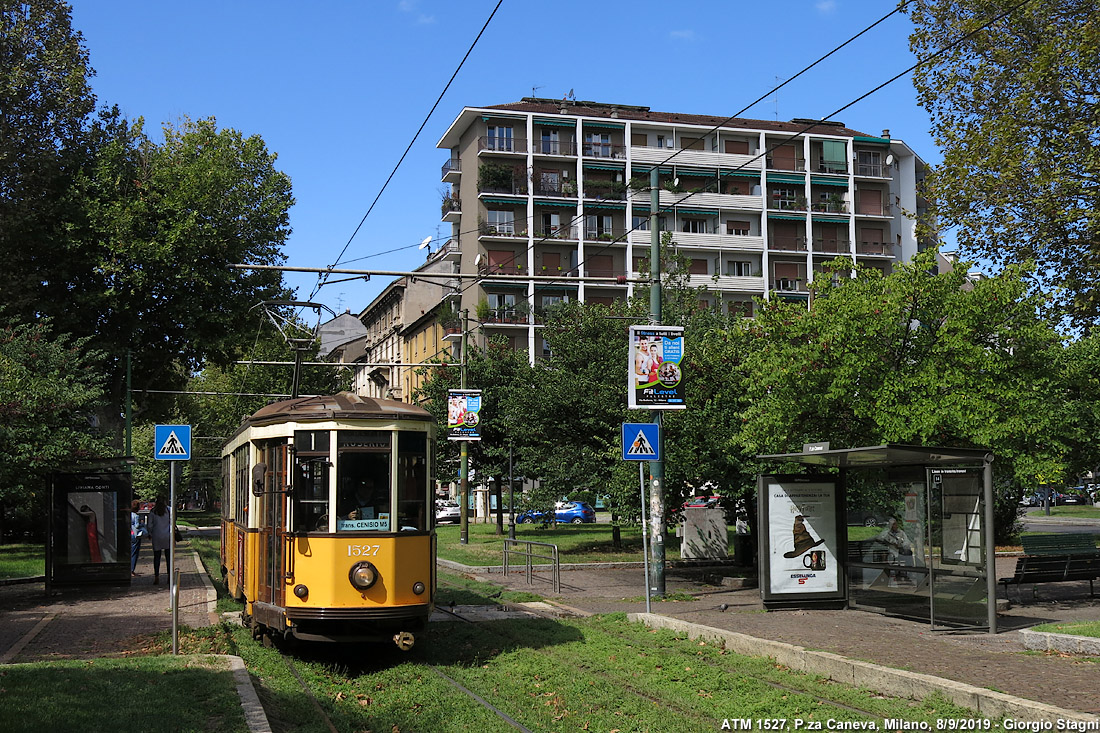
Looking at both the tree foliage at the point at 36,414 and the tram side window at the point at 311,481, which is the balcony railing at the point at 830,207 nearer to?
the tree foliage at the point at 36,414

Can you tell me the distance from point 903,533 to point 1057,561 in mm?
4101

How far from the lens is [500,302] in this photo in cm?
6819

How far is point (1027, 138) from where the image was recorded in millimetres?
20094

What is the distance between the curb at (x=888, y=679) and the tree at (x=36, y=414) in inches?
516

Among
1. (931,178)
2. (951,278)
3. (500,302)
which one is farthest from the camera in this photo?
(500,302)

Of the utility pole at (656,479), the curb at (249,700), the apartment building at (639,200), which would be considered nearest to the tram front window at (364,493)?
the curb at (249,700)

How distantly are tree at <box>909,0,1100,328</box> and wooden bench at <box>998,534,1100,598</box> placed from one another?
14.8 ft

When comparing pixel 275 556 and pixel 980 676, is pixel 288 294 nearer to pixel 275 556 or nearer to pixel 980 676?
pixel 275 556

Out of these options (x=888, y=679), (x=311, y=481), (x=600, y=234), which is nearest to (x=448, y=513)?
(x=600, y=234)

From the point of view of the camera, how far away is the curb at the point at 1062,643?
37.4 feet

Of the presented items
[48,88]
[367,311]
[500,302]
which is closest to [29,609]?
[48,88]

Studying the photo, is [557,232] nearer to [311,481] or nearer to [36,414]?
[36,414]

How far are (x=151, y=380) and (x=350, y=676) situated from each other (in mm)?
27921

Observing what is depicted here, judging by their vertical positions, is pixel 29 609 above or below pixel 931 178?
below
